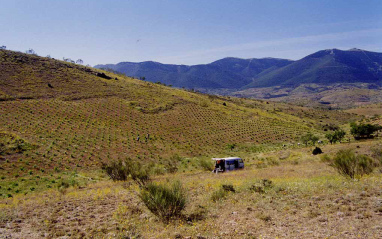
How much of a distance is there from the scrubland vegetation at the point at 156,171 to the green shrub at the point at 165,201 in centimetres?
4

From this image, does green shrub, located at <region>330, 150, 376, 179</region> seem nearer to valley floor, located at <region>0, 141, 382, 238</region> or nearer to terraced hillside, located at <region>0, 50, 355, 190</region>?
valley floor, located at <region>0, 141, 382, 238</region>

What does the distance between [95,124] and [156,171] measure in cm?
3113

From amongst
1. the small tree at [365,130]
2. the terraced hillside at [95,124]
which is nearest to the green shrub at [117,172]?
the terraced hillside at [95,124]

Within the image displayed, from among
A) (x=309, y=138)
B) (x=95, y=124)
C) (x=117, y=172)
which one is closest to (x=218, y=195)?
(x=117, y=172)

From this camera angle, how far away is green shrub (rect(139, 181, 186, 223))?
9148 mm

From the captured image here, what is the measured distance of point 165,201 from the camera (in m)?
9.15

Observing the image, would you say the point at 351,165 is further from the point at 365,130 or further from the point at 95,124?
the point at 95,124

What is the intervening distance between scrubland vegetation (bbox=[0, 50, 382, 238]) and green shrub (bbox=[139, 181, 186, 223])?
40 millimetres

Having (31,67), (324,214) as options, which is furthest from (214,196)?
(31,67)

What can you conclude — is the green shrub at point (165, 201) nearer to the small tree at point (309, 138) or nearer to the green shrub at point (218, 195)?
the green shrub at point (218, 195)

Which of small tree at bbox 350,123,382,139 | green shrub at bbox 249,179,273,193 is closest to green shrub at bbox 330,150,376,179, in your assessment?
green shrub at bbox 249,179,273,193

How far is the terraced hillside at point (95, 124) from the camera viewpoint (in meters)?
33.0

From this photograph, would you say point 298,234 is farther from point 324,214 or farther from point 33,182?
point 33,182

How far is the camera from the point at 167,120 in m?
61.1
